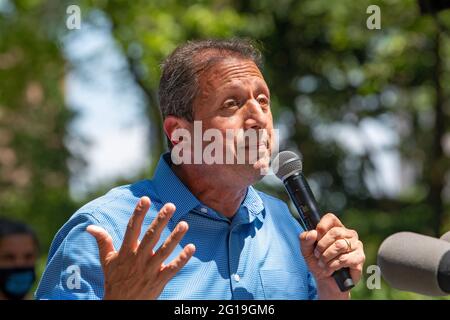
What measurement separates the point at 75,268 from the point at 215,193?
0.62m

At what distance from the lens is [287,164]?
288 cm

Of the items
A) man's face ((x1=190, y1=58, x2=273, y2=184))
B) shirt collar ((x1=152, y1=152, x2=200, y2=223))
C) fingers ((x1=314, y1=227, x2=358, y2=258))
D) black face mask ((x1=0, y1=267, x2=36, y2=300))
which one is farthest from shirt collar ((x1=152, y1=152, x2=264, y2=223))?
black face mask ((x1=0, y1=267, x2=36, y2=300))

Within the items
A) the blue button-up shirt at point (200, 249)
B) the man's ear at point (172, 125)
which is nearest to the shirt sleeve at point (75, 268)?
the blue button-up shirt at point (200, 249)

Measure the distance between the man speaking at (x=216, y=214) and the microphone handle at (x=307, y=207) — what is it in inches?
1.3

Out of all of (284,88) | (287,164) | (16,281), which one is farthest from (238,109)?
(284,88)

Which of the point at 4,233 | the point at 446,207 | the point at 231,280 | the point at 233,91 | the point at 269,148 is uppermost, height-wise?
the point at 233,91

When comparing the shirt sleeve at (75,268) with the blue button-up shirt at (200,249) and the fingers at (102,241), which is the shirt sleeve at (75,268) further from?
the fingers at (102,241)

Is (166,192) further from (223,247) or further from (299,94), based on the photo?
(299,94)

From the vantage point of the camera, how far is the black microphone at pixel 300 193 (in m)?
2.61

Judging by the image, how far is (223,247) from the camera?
2.91 meters

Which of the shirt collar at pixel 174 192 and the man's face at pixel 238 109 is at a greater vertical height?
the man's face at pixel 238 109

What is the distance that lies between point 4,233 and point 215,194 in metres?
3.06

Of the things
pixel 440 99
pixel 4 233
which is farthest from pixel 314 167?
pixel 4 233

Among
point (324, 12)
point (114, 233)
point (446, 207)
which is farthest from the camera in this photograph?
point (446, 207)
